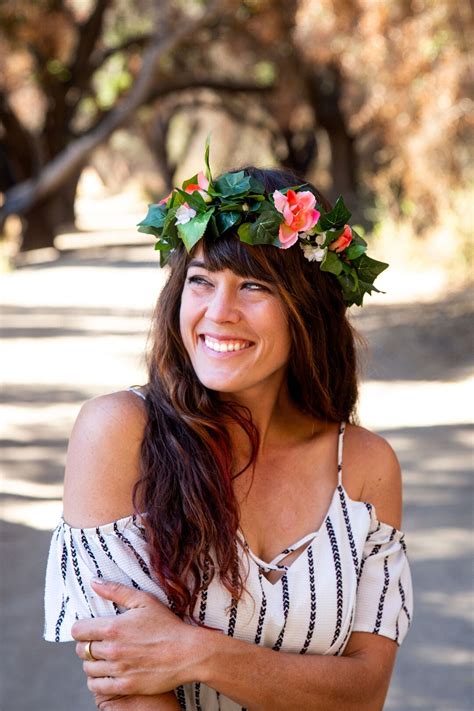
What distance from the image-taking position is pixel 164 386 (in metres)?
2.21

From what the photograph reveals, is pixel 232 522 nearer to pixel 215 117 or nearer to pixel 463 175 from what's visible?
pixel 463 175

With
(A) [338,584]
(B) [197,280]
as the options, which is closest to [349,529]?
(A) [338,584]

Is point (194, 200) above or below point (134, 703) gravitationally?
above

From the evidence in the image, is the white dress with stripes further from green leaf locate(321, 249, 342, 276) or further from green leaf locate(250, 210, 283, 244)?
green leaf locate(250, 210, 283, 244)

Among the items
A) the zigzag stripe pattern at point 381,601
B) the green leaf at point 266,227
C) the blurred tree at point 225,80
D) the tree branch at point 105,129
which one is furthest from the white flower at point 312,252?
the tree branch at point 105,129

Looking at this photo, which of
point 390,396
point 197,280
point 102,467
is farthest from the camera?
point 390,396

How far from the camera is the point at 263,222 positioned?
2.09 meters

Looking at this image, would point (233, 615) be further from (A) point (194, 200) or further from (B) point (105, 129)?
(B) point (105, 129)

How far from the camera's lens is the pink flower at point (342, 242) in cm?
224

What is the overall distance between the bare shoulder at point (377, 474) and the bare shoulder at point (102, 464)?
471 millimetres

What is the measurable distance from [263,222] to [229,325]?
21 centimetres

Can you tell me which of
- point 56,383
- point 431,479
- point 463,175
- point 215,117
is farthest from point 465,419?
point 215,117

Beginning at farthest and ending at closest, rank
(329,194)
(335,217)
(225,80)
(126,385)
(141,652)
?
(225,80) < (329,194) < (126,385) < (335,217) < (141,652)

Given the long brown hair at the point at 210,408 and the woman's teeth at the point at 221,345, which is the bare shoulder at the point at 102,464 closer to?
the long brown hair at the point at 210,408
